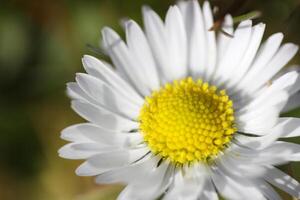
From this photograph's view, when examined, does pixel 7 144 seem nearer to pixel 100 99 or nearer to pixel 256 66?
pixel 100 99

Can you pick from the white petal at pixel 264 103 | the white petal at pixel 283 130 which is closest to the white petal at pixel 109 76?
the white petal at pixel 264 103

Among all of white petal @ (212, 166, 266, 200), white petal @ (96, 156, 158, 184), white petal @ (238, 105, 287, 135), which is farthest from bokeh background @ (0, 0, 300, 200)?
white petal @ (212, 166, 266, 200)

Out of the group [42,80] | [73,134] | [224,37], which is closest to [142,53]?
[224,37]

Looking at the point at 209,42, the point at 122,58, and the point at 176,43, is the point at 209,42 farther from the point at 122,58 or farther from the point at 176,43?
the point at 122,58

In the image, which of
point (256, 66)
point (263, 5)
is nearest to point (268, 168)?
point (256, 66)

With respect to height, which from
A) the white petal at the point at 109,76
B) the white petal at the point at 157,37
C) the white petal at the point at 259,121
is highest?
the white petal at the point at 157,37

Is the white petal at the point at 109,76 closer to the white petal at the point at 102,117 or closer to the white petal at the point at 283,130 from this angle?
the white petal at the point at 102,117

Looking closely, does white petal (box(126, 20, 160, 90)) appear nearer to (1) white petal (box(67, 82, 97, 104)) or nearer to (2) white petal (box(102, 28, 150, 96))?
(2) white petal (box(102, 28, 150, 96))
